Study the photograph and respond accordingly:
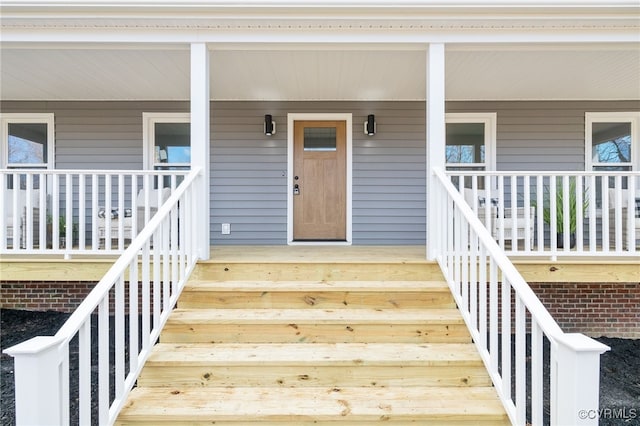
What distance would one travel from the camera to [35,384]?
4.63 ft

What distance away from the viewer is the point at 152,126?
5.13 metres

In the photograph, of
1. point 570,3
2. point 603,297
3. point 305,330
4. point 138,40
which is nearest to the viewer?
point 305,330

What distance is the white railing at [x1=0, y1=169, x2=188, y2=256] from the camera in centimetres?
314

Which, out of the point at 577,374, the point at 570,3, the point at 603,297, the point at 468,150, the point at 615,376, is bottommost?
the point at 615,376

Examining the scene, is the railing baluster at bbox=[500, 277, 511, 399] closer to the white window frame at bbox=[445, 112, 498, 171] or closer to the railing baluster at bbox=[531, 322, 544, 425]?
the railing baluster at bbox=[531, 322, 544, 425]

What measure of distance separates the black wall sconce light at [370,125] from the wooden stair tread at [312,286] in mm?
2752

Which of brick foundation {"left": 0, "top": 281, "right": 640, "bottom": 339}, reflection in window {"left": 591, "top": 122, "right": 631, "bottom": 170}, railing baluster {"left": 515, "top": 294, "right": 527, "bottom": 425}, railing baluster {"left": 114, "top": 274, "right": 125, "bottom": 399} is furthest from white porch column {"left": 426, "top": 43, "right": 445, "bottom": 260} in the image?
reflection in window {"left": 591, "top": 122, "right": 631, "bottom": 170}

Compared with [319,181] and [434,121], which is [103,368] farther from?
[319,181]

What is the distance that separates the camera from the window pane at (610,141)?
5.07 metres

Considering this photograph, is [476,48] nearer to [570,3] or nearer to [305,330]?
[570,3]

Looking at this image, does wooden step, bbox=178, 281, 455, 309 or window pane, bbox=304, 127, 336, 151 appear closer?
wooden step, bbox=178, 281, 455, 309

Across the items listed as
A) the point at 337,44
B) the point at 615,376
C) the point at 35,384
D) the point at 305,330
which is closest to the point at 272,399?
the point at 305,330

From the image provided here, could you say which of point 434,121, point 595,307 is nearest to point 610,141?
point 595,307

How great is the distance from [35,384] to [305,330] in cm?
148
